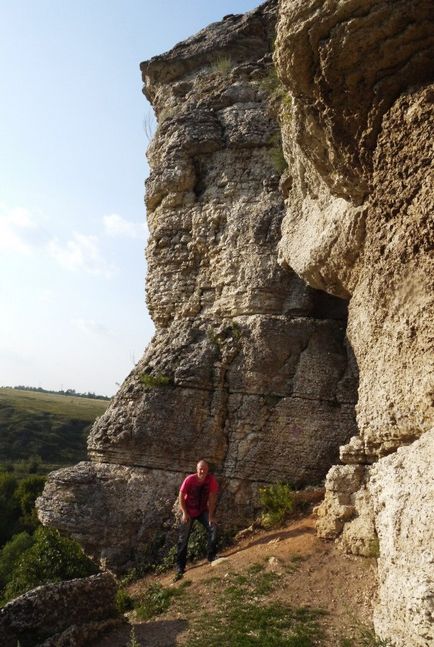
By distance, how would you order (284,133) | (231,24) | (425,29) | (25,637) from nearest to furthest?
(425,29)
(25,637)
(284,133)
(231,24)

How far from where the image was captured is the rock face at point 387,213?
521cm

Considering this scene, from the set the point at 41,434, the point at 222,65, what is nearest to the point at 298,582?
the point at 222,65

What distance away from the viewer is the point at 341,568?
764 cm

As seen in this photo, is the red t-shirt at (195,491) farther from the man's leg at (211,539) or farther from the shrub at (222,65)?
the shrub at (222,65)

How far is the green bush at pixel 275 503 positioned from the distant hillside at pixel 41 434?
40.9 meters

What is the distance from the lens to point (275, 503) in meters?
9.90

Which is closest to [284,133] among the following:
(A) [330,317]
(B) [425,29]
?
(A) [330,317]

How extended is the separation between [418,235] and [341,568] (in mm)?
4548

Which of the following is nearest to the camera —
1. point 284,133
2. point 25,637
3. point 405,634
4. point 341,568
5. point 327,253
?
point 405,634

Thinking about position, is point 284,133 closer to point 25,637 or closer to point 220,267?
point 220,267

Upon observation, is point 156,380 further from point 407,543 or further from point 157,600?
point 407,543

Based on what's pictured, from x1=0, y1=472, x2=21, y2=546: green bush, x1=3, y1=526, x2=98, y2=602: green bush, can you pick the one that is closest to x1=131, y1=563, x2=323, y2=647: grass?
x1=3, y1=526, x2=98, y2=602: green bush

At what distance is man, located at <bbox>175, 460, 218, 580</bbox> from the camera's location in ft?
29.3

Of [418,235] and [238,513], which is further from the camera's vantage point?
[238,513]
